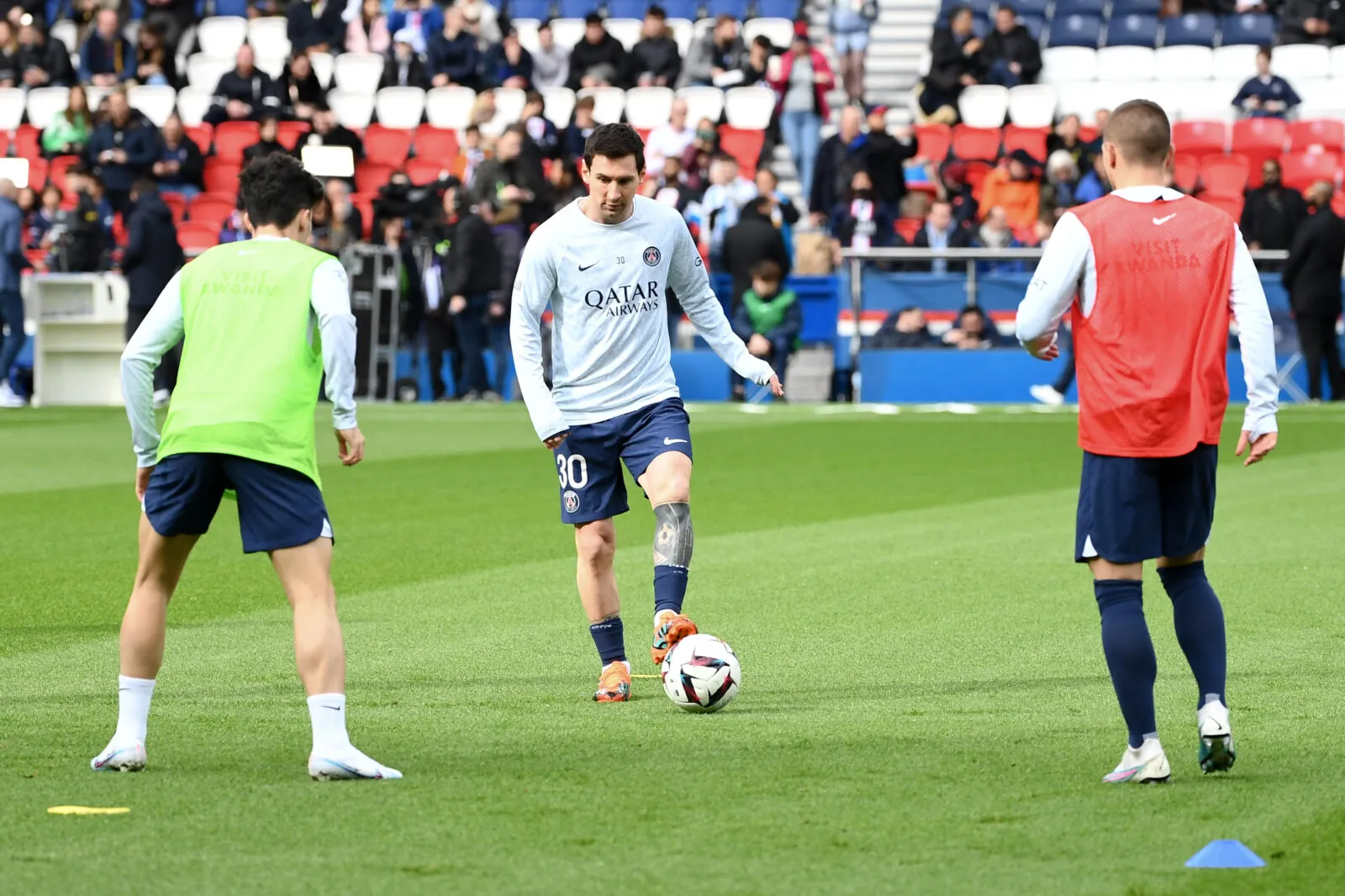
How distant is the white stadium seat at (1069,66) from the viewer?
30.3m

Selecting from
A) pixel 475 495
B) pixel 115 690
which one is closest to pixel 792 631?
pixel 115 690

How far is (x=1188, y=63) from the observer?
30109 mm

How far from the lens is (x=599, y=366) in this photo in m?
7.94

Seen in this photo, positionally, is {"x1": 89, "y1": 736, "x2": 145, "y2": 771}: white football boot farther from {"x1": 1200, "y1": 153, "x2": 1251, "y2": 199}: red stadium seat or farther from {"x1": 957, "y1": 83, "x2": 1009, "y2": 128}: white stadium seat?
{"x1": 957, "y1": 83, "x2": 1009, "y2": 128}: white stadium seat

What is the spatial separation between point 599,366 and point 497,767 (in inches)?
81.0

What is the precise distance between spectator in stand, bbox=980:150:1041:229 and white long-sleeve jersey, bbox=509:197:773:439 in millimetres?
18503

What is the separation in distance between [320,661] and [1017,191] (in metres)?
21.1

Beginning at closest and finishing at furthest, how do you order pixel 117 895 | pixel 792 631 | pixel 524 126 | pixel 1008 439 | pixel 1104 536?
1. pixel 117 895
2. pixel 1104 536
3. pixel 792 631
4. pixel 1008 439
5. pixel 524 126

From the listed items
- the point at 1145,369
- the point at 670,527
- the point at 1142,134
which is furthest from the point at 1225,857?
the point at 670,527

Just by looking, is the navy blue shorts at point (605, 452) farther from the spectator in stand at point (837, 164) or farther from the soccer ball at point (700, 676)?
the spectator in stand at point (837, 164)

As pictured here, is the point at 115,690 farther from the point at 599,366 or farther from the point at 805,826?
the point at 805,826

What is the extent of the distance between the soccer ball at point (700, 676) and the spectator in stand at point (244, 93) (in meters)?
23.2

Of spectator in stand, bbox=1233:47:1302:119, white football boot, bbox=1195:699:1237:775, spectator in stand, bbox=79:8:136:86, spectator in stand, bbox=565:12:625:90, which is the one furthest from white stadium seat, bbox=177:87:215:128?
white football boot, bbox=1195:699:1237:775

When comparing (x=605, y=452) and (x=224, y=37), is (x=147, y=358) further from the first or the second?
(x=224, y=37)
